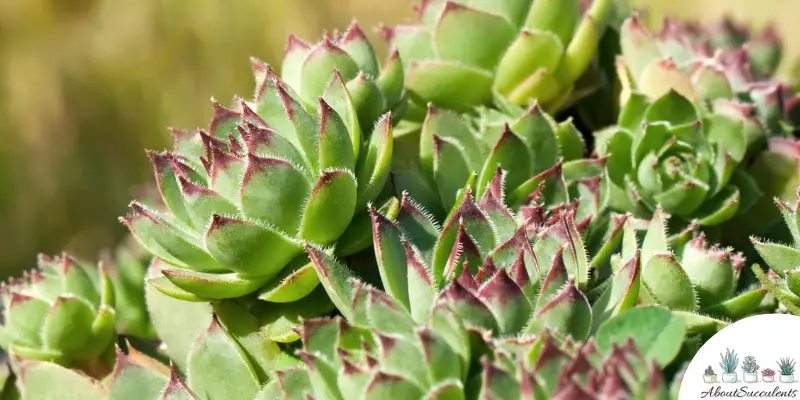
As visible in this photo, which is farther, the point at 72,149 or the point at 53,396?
the point at 72,149

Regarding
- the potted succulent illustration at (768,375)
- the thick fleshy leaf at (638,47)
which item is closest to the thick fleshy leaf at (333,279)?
the potted succulent illustration at (768,375)

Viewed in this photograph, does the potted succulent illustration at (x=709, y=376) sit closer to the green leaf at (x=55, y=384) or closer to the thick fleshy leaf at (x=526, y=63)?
the thick fleshy leaf at (x=526, y=63)

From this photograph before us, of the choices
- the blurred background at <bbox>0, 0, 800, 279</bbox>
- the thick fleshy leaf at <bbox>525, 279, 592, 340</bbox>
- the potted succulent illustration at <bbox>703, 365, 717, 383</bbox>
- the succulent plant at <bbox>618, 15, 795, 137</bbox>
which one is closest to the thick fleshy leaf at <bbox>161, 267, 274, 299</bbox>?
the thick fleshy leaf at <bbox>525, 279, 592, 340</bbox>

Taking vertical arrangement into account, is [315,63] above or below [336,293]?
above

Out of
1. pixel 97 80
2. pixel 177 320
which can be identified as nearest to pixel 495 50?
pixel 177 320

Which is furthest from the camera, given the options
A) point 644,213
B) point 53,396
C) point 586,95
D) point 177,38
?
point 177,38

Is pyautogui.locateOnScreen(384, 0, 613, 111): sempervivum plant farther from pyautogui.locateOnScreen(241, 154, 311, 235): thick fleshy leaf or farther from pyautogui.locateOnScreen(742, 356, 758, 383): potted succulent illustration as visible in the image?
pyautogui.locateOnScreen(742, 356, 758, 383): potted succulent illustration

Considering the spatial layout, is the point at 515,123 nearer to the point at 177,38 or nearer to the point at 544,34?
the point at 544,34

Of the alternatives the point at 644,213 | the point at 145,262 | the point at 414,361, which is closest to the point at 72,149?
the point at 145,262
